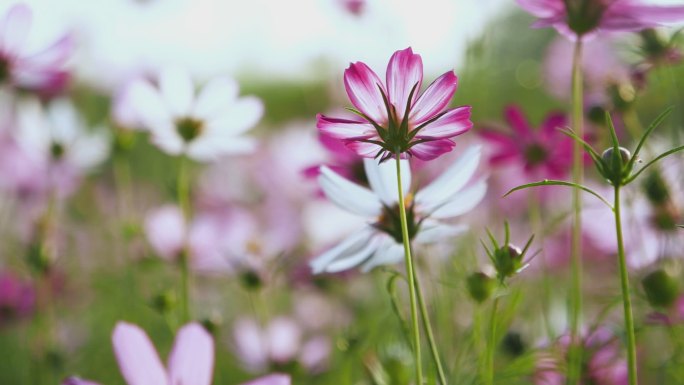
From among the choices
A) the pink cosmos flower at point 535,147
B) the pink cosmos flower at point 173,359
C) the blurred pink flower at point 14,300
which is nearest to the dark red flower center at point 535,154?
the pink cosmos flower at point 535,147

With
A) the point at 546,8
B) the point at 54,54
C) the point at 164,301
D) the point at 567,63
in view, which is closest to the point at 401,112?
the point at 546,8

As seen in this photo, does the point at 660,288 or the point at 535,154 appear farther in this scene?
the point at 535,154

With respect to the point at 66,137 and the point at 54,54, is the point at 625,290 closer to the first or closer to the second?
the point at 54,54

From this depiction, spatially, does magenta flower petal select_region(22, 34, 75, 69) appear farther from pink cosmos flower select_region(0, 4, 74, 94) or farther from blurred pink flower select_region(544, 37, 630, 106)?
blurred pink flower select_region(544, 37, 630, 106)

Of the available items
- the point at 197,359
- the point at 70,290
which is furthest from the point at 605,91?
the point at 70,290

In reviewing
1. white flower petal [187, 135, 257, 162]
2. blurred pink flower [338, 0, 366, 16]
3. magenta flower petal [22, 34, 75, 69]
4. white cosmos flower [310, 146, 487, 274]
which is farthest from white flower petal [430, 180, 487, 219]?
blurred pink flower [338, 0, 366, 16]

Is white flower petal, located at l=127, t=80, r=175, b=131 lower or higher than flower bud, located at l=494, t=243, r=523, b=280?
higher
